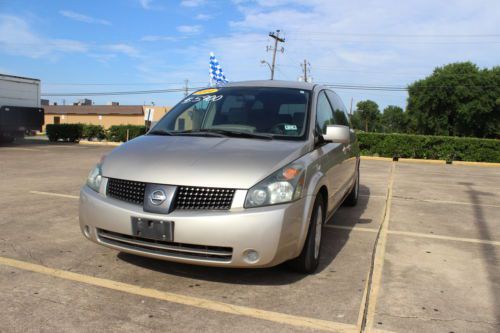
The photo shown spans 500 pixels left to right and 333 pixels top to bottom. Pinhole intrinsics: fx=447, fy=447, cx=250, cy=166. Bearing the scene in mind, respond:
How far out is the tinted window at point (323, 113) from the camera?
4.42 metres

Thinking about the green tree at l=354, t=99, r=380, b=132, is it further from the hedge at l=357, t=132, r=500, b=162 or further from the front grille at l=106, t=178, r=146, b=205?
the front grille at l=106, t=178, r=146, b=205

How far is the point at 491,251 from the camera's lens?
186 inches

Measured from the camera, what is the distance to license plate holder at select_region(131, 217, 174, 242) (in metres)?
3.12

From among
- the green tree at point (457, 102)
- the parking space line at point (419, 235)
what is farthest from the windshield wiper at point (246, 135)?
the green tree at point (457, 102)

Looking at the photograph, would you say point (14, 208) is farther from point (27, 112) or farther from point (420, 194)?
point (27, 112)

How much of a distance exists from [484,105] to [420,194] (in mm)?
45935

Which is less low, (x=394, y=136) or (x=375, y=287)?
(x=394, y=136)

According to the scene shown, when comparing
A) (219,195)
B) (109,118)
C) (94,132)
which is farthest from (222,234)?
(109,118)

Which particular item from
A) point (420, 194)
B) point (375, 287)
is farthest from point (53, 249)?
point (420, 194)

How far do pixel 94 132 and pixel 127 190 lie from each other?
25039 mm

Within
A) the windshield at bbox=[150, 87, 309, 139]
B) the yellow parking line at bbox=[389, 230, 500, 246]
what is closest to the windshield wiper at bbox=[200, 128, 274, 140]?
the windshield at bbox=[150, 87, 309, 139]

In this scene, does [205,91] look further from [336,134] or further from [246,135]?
[336,134]

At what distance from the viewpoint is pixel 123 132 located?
85.0 ft

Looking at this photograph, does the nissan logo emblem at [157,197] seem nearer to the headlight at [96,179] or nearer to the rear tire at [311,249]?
the headlight at [96,179]
